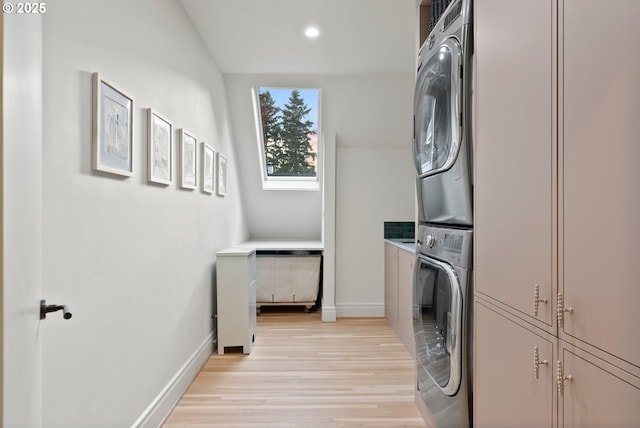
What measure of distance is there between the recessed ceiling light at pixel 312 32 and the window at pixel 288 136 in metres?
1.09

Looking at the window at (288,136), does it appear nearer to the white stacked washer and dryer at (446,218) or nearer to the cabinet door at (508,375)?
the white stacked washer and dryer at (446,218)

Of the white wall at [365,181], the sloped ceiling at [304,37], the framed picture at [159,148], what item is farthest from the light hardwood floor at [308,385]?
the sloped ceiling at [304,37]

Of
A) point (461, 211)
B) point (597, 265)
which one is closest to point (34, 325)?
point (597, 265)

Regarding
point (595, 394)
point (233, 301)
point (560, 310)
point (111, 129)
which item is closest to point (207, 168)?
point (233, 301)

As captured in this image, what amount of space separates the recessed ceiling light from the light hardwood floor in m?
2.58

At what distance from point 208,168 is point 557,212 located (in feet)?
8.96

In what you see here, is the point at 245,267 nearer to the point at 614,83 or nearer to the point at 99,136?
the point at 99,136

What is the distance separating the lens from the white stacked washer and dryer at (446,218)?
1.40m

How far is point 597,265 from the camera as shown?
0.75 metres

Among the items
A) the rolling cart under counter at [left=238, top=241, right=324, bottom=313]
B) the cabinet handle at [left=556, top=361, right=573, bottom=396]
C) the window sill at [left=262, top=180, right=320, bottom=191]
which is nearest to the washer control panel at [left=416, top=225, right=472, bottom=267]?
the cabinet handle at [left=556, top=361, right=573, bottom=396]

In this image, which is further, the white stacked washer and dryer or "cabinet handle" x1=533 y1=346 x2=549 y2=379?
the white stacked washer and dryer

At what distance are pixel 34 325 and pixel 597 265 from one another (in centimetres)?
131

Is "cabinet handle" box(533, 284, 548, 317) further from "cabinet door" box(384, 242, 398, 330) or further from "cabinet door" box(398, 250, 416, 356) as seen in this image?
"cabinet door" box(384, 242, 398, 330)

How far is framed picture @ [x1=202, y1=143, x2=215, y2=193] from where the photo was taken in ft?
9.71
